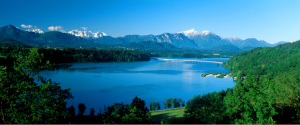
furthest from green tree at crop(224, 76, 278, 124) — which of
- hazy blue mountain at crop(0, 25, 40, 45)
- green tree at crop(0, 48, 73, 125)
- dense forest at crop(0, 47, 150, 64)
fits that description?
hazy blue mountain at crop(0, 25, 40, 45)

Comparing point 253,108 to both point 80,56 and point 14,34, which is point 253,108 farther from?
point 14,34

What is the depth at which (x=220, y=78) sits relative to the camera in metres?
41.0

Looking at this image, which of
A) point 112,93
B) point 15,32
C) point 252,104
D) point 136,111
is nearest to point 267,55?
point 112,93

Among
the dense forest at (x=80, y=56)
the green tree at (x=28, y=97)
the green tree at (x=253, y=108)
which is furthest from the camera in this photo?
the dense forest at (x=80, y=56)

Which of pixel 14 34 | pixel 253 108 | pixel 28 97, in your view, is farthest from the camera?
pixel 14 34

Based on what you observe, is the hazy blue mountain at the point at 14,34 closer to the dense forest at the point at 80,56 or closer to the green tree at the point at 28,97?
the dense forest at the point at 80,56

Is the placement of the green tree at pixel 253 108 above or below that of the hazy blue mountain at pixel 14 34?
below

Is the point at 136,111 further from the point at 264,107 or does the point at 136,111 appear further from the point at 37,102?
the point at 264,107

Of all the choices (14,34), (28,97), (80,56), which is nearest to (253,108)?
(28,97)

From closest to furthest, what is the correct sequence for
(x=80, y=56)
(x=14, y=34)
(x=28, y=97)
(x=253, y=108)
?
(x=28, y=97) < (x=253, y=108) < (x=80, y=56) < (x=14, y=34)

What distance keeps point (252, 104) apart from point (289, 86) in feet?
22.1

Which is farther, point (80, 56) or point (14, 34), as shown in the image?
point (14, 34)

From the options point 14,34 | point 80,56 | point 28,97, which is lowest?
point 80,56

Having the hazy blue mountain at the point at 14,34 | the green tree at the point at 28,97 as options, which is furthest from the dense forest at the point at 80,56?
the hazy blue mountain at the point at 14,34
